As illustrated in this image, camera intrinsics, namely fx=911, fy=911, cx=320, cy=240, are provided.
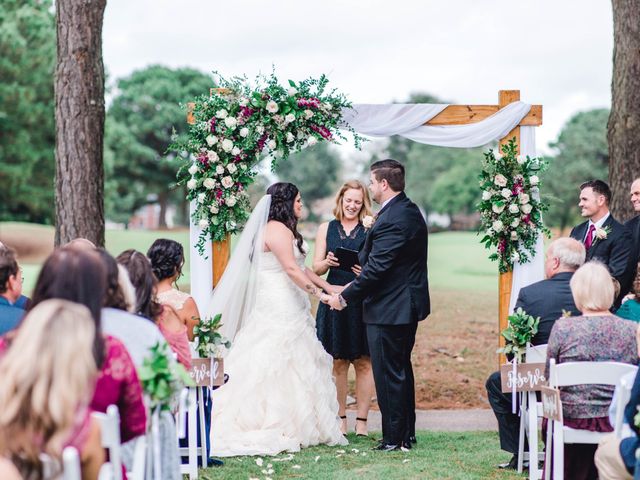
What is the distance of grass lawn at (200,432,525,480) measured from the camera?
5.75 m

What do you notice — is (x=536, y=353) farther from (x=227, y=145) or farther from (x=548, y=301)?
(x=227, y=145)

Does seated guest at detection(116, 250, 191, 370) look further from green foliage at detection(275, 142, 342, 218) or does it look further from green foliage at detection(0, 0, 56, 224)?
green foliage at detection(275, 142, 342, 218)

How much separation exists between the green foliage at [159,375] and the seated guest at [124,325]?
14cm

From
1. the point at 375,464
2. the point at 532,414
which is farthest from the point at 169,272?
the point at 532,414

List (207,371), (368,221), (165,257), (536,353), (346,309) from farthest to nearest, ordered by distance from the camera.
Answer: (346,309)
(368,221)
(207,371)
(536,353)
(165,257)

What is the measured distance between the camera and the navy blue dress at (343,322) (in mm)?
7230

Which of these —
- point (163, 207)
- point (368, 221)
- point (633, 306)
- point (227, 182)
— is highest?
point (163, 207)

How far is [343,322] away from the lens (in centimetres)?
727

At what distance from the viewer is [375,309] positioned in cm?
651

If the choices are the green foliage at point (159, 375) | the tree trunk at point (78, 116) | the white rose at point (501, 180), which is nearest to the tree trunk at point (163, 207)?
the tree trunk at point (78, 116)

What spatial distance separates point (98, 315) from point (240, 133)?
14.2 feet

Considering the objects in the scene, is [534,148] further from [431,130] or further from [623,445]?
[623,445]

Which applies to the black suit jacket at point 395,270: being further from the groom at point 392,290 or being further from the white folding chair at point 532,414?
the white folding chair at point 532,414

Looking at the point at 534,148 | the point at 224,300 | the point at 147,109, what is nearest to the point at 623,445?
the point at 224,300
